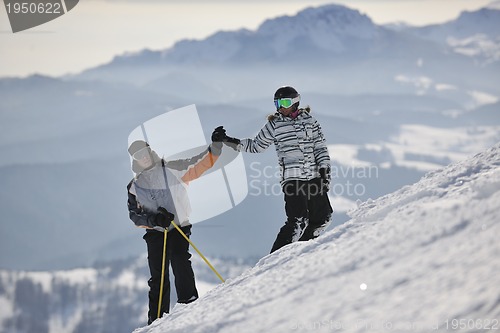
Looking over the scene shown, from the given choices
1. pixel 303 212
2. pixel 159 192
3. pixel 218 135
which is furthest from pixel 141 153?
pixel 303 212

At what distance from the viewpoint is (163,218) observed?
6.86 meters

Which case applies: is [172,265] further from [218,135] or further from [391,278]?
[391,278]

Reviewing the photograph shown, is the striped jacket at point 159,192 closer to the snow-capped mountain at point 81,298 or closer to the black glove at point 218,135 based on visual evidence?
the black glove at point 218,135

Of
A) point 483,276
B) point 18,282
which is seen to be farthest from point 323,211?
point 18,282

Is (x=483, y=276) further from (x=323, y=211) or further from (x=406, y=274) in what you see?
(x=323, y=211)

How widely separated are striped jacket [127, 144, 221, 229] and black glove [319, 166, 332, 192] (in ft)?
6.00

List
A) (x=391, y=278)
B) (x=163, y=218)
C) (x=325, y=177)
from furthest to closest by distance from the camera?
(x=325, y=177) < (x=163, y=218) < (x=391, y=278)

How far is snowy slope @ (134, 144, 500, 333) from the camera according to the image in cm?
338

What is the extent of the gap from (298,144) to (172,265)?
2.38 metres

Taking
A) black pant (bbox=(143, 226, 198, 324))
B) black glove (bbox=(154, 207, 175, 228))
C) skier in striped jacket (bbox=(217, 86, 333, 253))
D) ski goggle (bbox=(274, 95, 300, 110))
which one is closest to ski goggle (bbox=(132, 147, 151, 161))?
black glove (bbox=(154, 207, 175, 228))

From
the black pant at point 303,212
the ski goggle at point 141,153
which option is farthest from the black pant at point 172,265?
the black pant at point 303,212

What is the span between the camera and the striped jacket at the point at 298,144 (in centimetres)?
714

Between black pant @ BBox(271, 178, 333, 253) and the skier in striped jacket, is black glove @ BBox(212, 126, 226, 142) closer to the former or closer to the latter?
the skier in striped jacket

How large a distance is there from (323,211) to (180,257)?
6.83ft
